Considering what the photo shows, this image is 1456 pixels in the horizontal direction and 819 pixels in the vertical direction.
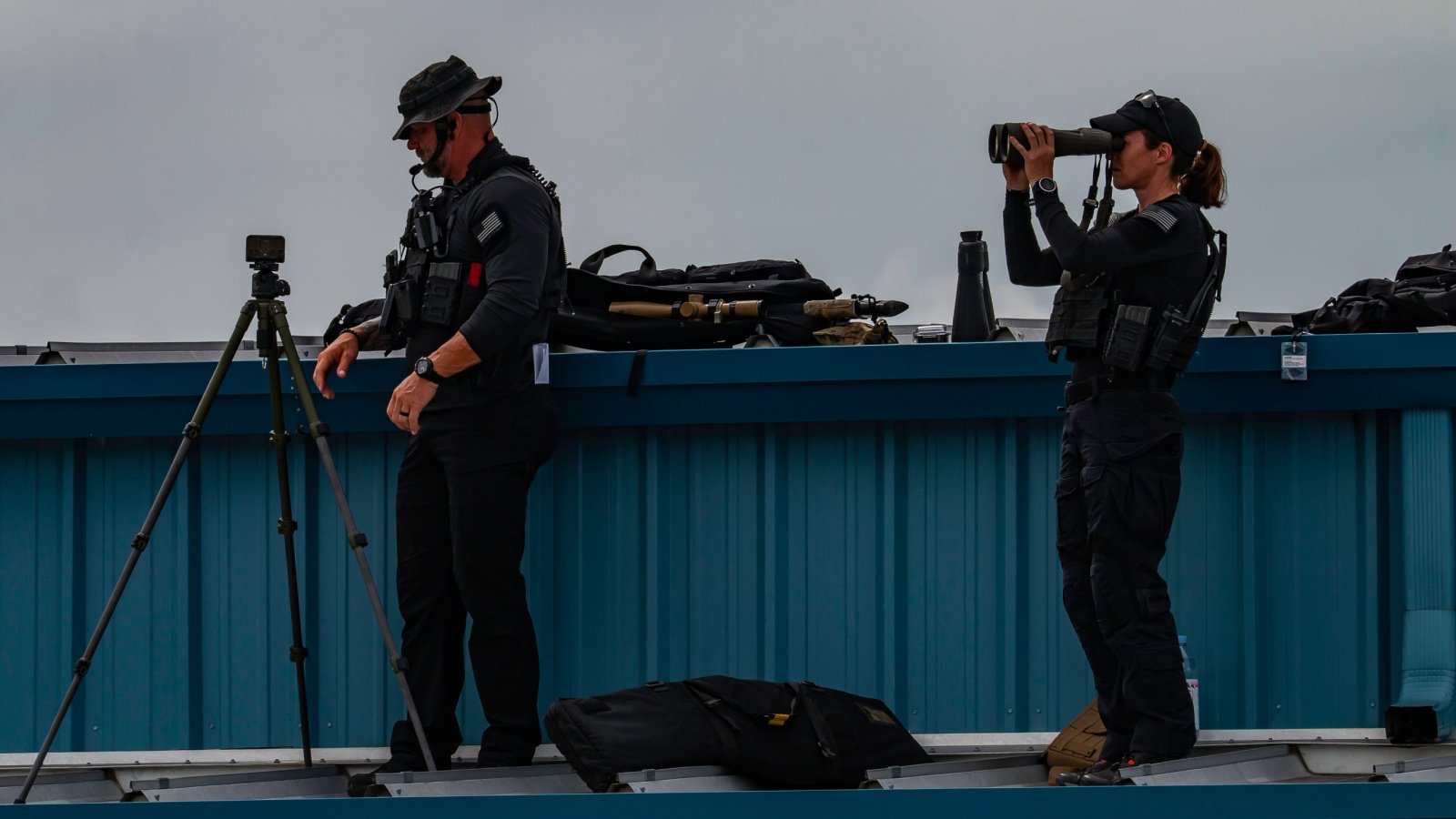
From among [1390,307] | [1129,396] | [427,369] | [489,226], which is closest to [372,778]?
[427,369]

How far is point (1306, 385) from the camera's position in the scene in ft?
15.8

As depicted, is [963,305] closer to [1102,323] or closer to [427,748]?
[1102,323]

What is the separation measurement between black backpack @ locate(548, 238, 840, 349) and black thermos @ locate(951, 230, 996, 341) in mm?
391

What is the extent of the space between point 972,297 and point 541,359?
50.8 inches

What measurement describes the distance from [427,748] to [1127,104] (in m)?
2.46

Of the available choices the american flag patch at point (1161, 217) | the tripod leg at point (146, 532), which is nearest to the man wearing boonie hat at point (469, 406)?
the tripod leg at point (146, 532)

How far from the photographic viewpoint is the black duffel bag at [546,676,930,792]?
4289 millimetres

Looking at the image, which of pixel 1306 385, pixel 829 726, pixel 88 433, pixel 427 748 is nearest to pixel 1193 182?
pixel 1306 385

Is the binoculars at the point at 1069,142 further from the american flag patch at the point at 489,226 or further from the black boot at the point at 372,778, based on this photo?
the black boot at the point at 372,778

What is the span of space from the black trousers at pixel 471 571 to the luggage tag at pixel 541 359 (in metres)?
0.05

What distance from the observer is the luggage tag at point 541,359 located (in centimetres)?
467

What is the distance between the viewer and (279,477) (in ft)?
15.6

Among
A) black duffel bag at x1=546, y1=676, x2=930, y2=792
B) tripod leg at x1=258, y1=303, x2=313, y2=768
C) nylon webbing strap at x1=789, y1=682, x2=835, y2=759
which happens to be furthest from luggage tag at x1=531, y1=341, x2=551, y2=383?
nylon webbing strap at x1=789, y1=682, x2=835, y2=759

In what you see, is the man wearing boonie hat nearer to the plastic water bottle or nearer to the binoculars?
the binoculars
